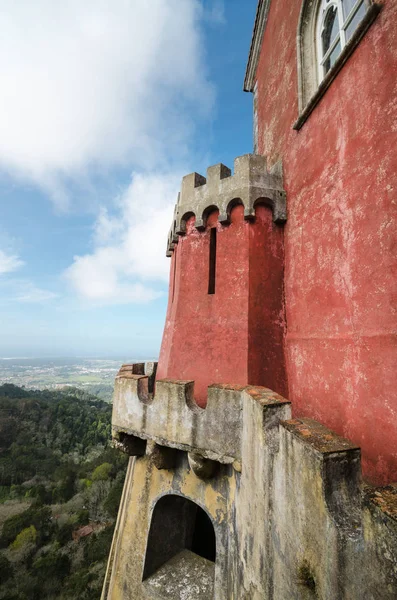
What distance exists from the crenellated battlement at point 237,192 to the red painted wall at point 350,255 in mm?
216

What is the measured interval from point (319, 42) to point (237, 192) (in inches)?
104

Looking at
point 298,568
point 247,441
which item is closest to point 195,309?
point 247,441

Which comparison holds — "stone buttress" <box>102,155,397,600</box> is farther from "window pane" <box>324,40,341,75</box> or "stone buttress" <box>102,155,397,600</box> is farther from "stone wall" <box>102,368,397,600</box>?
"window pane" <box>324,40,341,75</box>

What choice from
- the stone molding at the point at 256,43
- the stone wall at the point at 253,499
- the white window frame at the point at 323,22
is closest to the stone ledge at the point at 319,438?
the stone wall at the point at 253,499

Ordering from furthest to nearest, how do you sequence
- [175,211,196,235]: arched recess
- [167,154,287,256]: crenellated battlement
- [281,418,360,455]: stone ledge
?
[175,211,196,235]: arched recess < [167,154,287,256]: crenellated battlement < [281,418,360,455]: stone ledge

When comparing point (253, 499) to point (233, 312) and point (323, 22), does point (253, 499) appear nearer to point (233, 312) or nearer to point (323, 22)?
point (233, 312)

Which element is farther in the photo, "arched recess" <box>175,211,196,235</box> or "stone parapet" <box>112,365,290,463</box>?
"arched recess" <box>175,211,196,235</box>

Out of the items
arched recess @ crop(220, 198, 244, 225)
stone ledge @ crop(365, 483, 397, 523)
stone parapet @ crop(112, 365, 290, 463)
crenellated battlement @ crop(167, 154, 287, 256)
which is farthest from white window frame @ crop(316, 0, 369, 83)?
stone ledge @ crop(365, 483, 397, 523)

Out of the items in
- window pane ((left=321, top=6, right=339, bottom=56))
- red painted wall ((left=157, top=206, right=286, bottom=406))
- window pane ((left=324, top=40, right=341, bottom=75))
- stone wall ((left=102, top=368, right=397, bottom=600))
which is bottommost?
stone wall ((left=102, top=368, right=397, bottom=600))

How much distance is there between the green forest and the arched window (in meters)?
28.1

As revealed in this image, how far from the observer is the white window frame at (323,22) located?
11.9 ft

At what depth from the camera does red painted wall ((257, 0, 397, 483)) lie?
Answer: 257 centimetres

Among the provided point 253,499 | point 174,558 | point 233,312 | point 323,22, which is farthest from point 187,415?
point 323,22

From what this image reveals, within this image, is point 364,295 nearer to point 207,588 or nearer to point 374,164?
point 374,164
